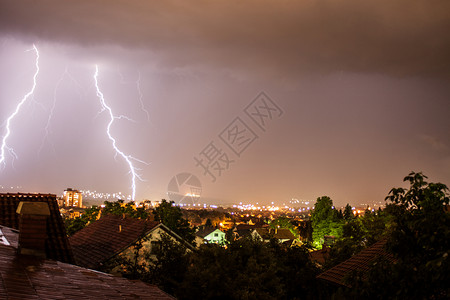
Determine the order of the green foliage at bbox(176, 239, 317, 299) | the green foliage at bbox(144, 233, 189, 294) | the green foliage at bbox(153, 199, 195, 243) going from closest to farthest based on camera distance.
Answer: the green foliage at bbox(176, 239, 317, 299), the green foliage at bbox(144, 233, 189, 294), the green foliage at bbox(153, 199, 195, 243)

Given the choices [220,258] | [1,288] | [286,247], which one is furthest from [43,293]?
[286,247]

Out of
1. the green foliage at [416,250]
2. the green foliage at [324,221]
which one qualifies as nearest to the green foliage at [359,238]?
the green foliage at [416,250]

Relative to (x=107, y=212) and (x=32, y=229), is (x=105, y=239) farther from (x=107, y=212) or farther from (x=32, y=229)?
(x=107, y=212)

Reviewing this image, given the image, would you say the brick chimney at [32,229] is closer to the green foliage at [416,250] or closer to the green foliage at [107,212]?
the green foliage at [416,250]

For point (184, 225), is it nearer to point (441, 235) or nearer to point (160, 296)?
point (160, 296)

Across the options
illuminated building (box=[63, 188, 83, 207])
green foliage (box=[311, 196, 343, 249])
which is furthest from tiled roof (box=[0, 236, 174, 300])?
illuminated building (box=[63, 188, 83, 207])

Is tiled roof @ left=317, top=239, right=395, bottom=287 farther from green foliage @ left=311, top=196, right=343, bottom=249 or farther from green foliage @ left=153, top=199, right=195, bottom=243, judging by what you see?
green foliage @ left=311, top=196, right=343, bottom=249
